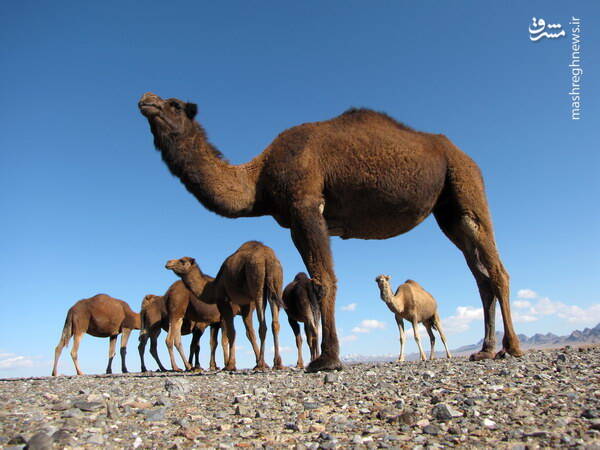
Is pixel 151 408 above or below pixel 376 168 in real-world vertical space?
below

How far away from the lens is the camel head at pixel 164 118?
741cm

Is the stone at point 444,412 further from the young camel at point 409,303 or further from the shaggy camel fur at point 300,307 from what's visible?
the young camel at point 409,303

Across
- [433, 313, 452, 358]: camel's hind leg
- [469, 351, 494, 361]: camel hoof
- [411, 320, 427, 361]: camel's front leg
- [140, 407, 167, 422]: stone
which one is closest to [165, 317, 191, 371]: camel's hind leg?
[411, 320, 427, 361]: camel's front leg

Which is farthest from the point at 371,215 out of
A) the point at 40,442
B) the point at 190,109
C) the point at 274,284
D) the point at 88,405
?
the point at 40,442

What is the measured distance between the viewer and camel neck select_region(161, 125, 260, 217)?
287 inches

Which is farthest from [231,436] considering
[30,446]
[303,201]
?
[303,201]

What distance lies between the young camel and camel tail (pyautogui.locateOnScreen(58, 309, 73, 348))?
11258mm

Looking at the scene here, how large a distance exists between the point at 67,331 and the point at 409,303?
482 inches

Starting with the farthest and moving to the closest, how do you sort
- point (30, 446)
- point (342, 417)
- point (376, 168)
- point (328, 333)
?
1. point (376, 168)
2. point (328, 333)
3. point (342, 417)
4. point (30, 446)

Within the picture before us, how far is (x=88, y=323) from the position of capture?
1791 cm

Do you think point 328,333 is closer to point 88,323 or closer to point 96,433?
point 96,433

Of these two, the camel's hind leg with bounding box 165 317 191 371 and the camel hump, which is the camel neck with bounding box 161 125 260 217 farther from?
the camel's hind leg with bounding box 165 317 191 371

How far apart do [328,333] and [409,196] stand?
2556 millimetres

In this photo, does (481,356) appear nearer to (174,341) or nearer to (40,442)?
(40,442)
